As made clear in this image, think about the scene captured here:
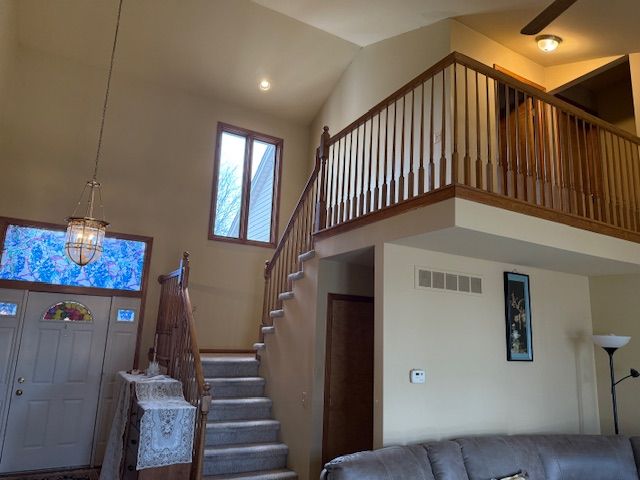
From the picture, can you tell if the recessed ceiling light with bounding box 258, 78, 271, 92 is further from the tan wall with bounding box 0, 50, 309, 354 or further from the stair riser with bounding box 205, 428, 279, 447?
the stair riser with bounding box 205, 428, 279, 447

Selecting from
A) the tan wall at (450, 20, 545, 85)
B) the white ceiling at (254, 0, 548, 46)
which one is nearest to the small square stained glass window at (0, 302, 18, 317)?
the white ceiling at (254, 0, 548, 46)

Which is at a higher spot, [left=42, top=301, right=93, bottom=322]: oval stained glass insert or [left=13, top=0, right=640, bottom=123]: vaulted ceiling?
[left=13, top=0, right=640, bottom=123]: vaulted ceiling

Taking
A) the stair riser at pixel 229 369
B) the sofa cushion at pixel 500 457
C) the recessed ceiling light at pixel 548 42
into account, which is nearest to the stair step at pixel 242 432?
the stair riser at pixel 229 369

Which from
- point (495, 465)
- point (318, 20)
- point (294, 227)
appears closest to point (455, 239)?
point (495, 465)

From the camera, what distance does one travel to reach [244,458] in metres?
4.33

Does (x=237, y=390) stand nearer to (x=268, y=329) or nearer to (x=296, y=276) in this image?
(x=268, y=329)

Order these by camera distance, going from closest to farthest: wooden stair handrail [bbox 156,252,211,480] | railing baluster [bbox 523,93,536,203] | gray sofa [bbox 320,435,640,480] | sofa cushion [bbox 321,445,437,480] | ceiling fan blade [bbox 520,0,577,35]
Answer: sofa cushion [bbox 321,445,437,480]
gray sofa [bbox 320,435,640,480]
ceiling fan blade [bbox 520,0,577,35]
railing baluster [bbox 523,93,536,203]
wooden stair handrail [bbox 156,252,211,480]

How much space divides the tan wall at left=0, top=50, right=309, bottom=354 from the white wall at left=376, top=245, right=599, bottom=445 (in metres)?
3.58

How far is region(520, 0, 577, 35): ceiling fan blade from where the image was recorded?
3104 mm

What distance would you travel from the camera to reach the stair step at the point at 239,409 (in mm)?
4719

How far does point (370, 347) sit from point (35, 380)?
396cm

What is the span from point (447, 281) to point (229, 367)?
276 centimetres

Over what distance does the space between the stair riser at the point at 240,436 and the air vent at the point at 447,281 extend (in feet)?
7.57

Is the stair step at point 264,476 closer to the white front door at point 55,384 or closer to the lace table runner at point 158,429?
the lace table runner at point 158,429
